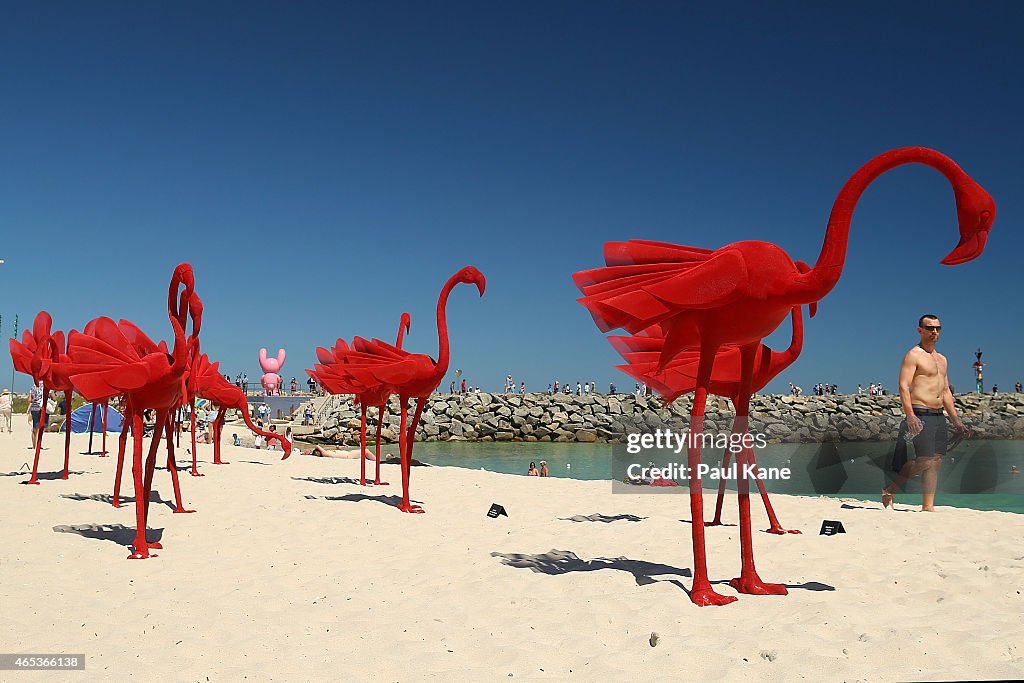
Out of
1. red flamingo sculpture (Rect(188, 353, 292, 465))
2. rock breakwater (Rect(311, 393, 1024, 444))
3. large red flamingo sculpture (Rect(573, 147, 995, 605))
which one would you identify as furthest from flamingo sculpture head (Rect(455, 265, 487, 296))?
rock breakwater (Rect(311, 393, 1024, 444))

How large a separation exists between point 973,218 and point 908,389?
15.8 feet

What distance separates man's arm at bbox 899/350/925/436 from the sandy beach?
1045 mm

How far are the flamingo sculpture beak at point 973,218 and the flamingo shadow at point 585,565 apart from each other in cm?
297

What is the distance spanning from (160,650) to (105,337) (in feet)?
14.3

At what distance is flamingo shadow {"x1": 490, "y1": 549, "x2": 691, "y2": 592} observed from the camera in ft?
18.7

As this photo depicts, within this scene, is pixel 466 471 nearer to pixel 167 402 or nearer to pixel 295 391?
pixel 167 402

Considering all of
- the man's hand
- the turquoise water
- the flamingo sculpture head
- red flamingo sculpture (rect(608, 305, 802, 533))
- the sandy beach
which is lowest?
the sandy beach

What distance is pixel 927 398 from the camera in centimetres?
851

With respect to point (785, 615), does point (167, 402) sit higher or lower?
higher

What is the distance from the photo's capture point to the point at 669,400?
22.7 feet

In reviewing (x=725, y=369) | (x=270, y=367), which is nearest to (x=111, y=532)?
(x=725, y=369)

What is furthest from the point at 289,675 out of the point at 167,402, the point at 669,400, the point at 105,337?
the point at 105,337

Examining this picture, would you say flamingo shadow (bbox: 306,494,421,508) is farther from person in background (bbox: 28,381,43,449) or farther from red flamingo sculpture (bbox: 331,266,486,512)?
person in background (bbox: 28,381,43,449)

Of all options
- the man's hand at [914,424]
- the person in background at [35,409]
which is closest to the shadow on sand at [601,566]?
the man's hand at [914,424]
